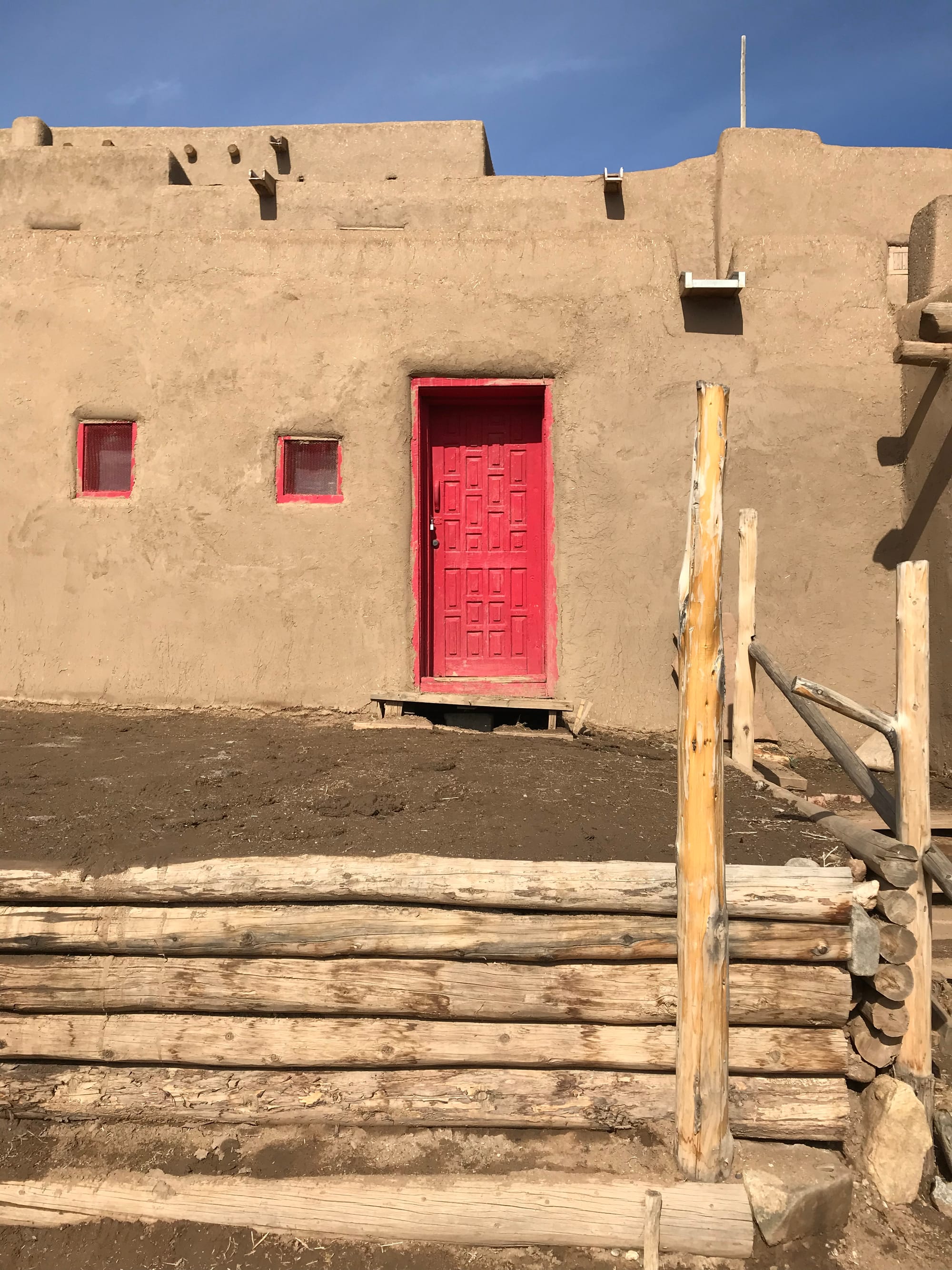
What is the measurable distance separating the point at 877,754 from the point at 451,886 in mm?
3970

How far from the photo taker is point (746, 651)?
559 centimetres

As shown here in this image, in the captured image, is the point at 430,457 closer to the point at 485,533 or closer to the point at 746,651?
the point at 485,533

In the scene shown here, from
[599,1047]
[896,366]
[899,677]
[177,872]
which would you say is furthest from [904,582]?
[896,366]

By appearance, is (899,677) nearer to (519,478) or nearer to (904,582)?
(904,582)

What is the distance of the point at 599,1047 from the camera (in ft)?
10.2

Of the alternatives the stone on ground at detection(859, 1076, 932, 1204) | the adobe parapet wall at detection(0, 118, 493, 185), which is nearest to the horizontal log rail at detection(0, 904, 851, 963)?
the stone on ground at detection(859, 1076, 932, 1204)

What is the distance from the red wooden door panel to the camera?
6.55m

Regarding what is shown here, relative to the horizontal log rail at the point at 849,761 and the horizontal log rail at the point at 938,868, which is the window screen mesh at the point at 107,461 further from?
the horizontal log rail at the point at 938,868

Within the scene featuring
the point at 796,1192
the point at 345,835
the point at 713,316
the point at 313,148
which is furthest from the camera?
the point at 313,148

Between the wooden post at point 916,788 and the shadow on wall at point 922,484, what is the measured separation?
8.91 feet

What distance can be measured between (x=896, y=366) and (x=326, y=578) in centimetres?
438

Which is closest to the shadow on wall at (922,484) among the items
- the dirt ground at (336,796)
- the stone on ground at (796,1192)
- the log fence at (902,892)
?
the dirt ground at (336,796)

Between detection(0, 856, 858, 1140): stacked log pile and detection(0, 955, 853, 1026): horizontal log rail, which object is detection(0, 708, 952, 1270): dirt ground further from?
detection(0, 955, 853, 1026): horizontal log rail

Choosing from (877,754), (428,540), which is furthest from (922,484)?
(428,540)
